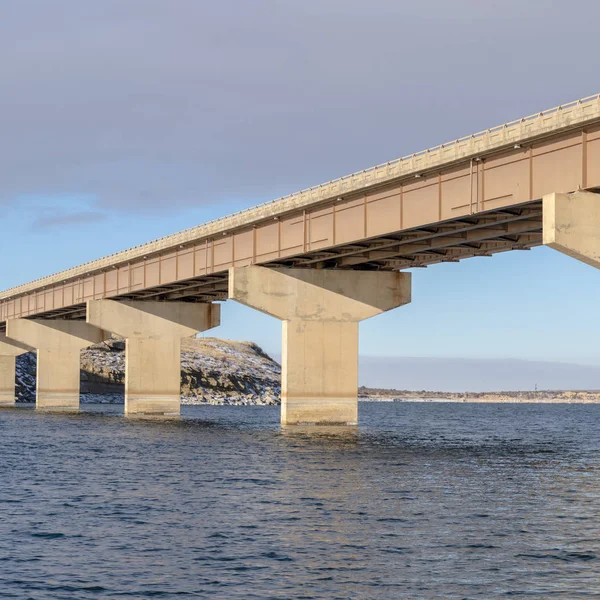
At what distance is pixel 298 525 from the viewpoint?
23766 millimetres

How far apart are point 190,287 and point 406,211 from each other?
3263cm

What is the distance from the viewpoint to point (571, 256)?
125 ft

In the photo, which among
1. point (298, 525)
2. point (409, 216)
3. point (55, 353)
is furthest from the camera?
point (55, 353)

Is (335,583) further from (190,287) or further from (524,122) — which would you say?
(190,287)

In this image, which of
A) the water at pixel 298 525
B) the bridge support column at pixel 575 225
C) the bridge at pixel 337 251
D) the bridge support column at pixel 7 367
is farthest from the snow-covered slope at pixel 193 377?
the bridge support column at pixel 575 225

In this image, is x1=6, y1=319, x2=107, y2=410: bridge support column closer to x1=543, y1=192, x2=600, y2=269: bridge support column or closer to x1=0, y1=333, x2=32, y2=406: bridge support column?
x1=0, y1=333, x2=32, y2=406: bridge support column

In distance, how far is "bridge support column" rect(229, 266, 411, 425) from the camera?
2389 inches

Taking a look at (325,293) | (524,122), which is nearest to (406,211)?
(524,122)

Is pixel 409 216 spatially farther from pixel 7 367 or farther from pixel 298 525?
pixel 7 367

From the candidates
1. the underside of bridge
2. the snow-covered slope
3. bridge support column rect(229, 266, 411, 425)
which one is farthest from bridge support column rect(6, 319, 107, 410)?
bridge support column rect(229, 266, 411, 425)

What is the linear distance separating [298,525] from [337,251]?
115ft

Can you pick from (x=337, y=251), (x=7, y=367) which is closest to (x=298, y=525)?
(x=337, y=251)

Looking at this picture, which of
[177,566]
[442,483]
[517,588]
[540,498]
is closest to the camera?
[517,588]

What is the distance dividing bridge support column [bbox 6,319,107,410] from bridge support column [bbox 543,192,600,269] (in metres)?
77.6
